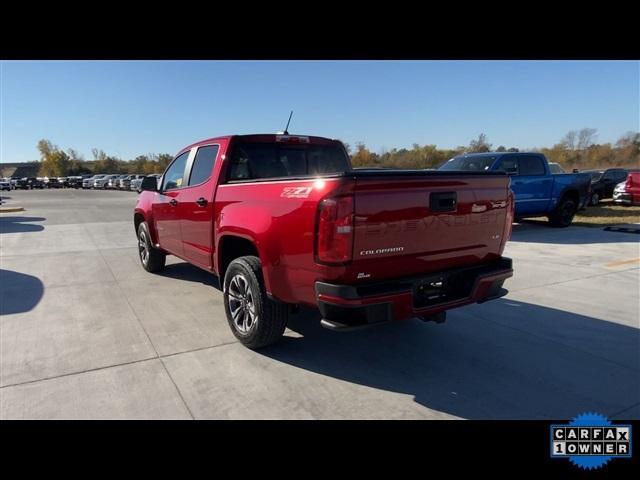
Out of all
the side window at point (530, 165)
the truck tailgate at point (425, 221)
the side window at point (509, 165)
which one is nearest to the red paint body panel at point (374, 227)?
the truck tailgate at point (425, 221)

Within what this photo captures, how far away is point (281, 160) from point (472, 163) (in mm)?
7462

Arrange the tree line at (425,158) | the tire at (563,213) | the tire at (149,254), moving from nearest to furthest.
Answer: the tire at (149,254) < the tire at (563,213) < the tree line at (425,158)

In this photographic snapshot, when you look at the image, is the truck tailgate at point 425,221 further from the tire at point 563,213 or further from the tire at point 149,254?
the tire at point 563,213

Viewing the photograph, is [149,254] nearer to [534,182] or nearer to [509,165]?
[509,165]

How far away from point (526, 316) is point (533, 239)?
6.19 m

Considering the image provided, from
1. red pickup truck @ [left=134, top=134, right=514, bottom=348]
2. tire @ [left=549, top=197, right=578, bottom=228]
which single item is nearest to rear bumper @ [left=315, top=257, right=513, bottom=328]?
red pickup truck @ [left=134, top=134, right=514, bottom=348]

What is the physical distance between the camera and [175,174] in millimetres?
5605

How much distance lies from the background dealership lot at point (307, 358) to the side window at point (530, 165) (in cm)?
527

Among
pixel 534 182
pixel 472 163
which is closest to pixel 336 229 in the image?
pixel 472 163

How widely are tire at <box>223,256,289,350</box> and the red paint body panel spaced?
0.60 feet

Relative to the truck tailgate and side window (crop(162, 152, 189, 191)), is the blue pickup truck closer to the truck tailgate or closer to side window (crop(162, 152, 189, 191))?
the truck tailgate

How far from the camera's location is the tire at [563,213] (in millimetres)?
11648

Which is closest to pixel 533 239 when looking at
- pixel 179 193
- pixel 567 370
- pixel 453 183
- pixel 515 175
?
pixel 515 175
